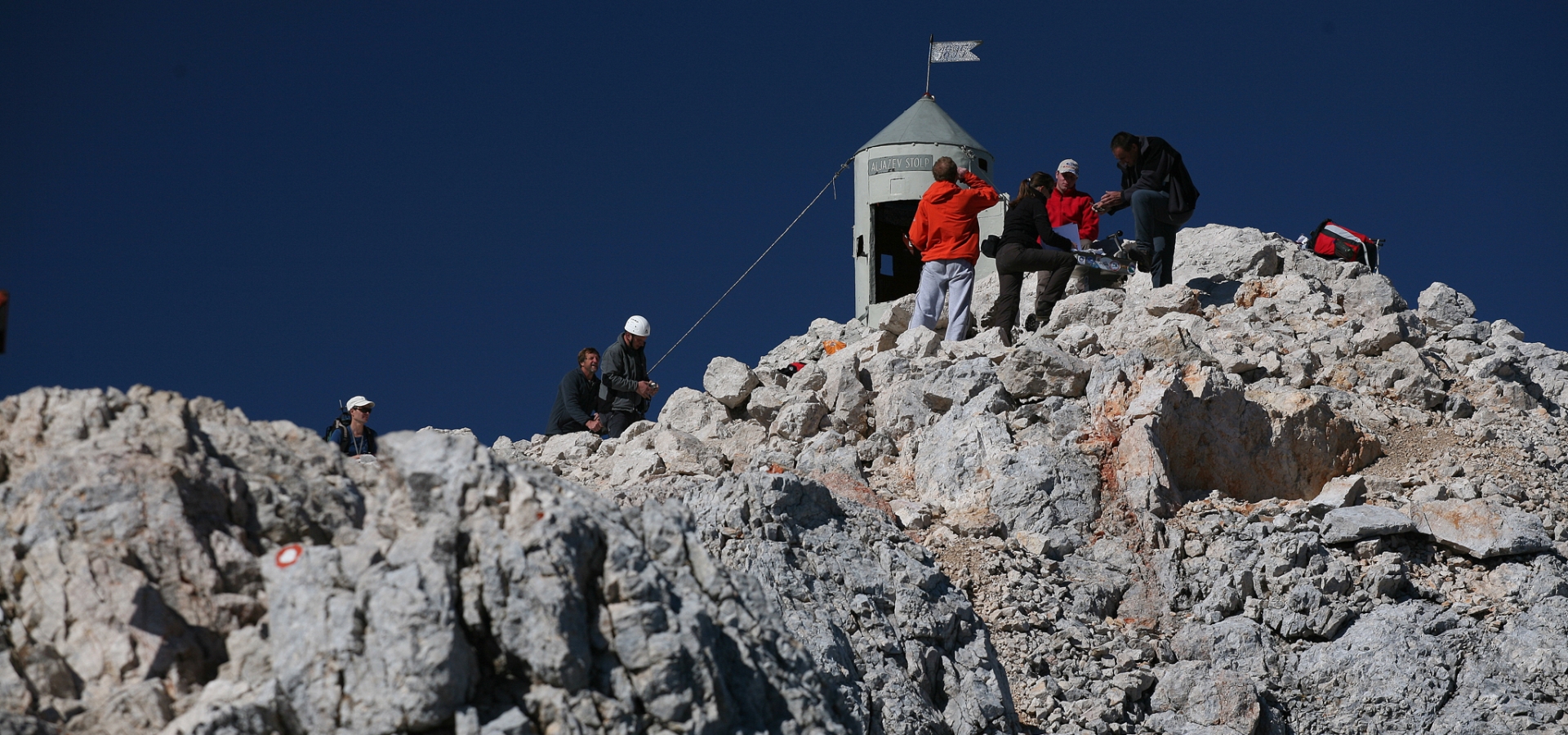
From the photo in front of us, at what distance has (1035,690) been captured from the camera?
26.5ft

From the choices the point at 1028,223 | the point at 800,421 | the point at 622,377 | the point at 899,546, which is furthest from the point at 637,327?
the point at 899,546

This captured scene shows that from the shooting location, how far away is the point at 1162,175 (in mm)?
14750

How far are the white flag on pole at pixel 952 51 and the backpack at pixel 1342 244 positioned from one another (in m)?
6.92

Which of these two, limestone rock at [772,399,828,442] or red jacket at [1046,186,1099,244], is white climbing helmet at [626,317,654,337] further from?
red jacket at [1046,186,1099,244]

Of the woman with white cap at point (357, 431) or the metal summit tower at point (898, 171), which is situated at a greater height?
the metal summit tower at point (898, 171)

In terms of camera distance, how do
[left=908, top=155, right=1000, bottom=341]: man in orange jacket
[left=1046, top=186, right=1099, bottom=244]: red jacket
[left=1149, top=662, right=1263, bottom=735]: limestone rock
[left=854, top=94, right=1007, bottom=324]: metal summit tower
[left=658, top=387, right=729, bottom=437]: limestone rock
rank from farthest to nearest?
[left=854, top=94, right=1007, bottom=324]: metal summit tower, [left=1046, top=186, right=1099, bottom=244]: red jacket, [left=908, top=155, right=1000, bottom=341]: man in orange jacket, [left=658, top=387, right=729, bottom=437]: limestone rock, [left=1149, top=662, right=1263, bottom=735]: limestone rock

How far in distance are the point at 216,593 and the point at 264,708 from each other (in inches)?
24.3

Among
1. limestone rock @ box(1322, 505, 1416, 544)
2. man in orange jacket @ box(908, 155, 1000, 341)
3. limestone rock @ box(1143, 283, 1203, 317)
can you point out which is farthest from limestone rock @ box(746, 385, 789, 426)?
limestone rock @ box(1322, 505, 1416, 544)

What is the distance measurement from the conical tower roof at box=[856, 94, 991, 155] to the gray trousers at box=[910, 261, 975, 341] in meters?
6.20

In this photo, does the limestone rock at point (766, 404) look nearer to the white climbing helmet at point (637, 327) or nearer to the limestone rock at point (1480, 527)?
the white climbing helmet at point (637, 327)

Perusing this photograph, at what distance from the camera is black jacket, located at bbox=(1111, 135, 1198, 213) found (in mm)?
14727

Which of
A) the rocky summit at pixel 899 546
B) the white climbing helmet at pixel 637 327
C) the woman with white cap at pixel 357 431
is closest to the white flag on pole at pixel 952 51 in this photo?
the rocky summit at pixel 899 546

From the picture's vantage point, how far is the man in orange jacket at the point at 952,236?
1452 centimetres

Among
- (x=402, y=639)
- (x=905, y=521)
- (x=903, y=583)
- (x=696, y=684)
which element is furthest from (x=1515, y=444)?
(x=402, y=639)
